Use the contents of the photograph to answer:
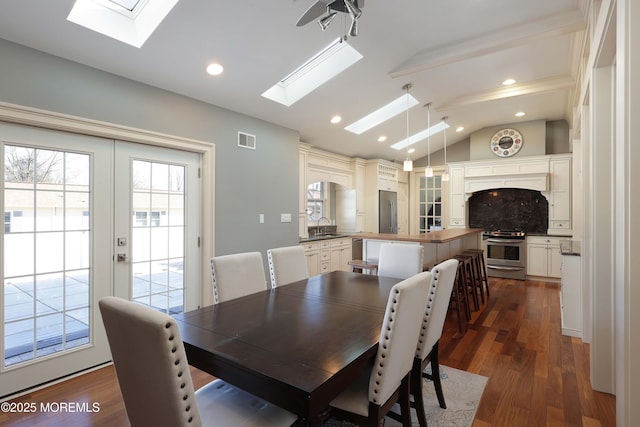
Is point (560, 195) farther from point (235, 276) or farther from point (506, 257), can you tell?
point (235, 276)

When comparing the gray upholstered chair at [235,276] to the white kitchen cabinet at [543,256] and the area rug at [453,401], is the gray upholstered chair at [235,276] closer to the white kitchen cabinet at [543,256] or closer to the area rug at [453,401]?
the area rug at [453,401]

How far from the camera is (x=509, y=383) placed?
2398mm

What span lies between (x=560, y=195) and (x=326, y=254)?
4.40 m

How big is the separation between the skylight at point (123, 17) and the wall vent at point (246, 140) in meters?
1.43

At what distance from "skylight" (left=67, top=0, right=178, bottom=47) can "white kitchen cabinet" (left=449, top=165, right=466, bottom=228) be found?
6.04m

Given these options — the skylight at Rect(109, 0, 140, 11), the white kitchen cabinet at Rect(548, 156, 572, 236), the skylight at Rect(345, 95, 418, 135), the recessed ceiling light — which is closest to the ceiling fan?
the recessed ceiling light

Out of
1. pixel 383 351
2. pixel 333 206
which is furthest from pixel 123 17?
pixel 333 206

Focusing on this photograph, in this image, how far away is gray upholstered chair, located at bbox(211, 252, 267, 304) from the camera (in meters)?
2.21

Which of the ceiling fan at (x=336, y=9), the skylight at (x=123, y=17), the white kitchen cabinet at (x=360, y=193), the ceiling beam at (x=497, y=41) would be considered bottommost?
the white kitchen cabinet at (x=360, y=193)

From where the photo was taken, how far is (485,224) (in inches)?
270

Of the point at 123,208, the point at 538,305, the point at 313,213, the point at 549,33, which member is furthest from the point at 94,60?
the point at 538,305

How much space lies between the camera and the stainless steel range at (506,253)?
5.95m

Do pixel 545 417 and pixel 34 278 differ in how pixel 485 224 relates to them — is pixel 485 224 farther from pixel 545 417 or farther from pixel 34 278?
pixel 34 278

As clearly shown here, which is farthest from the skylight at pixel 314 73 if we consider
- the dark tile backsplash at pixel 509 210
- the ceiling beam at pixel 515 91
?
the dark tile backsplash at pixel 509 210
